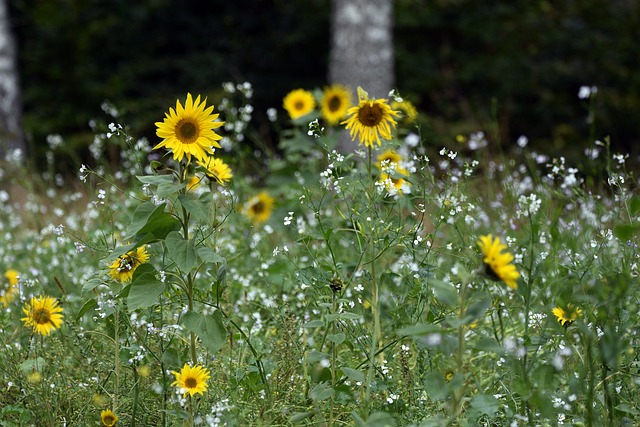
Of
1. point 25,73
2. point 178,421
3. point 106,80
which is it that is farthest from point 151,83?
point 178,421

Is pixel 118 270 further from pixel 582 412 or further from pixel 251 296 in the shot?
pixel 582 412

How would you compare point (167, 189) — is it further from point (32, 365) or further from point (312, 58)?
point (312, 58)

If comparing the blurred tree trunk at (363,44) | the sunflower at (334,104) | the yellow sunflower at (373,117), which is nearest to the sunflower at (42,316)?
the yellow sunflower at (373,117)

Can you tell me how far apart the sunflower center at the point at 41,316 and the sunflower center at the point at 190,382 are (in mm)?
621

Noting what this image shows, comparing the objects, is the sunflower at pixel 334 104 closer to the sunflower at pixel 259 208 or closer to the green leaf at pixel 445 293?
the sunflower at pixel 259 208

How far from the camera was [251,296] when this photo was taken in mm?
3154

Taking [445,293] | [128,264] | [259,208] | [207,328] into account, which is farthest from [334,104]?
[445,293]

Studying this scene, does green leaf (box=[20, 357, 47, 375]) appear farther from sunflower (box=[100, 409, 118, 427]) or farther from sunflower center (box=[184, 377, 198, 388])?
sunflower center (box=[184, 377, 198, 388])

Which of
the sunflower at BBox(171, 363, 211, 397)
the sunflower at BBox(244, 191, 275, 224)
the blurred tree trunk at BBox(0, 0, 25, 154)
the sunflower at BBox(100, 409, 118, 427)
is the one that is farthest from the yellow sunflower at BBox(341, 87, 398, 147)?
the blurred tree trunk at BBox(0, 0, 25, 154)

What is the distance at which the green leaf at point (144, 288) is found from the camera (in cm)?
213

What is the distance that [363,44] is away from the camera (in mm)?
7766

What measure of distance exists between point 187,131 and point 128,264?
1.50 feet

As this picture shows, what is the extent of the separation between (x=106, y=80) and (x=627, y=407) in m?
9.77

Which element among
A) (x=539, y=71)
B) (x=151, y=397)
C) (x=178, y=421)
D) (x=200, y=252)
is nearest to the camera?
(x=200, y=252)
